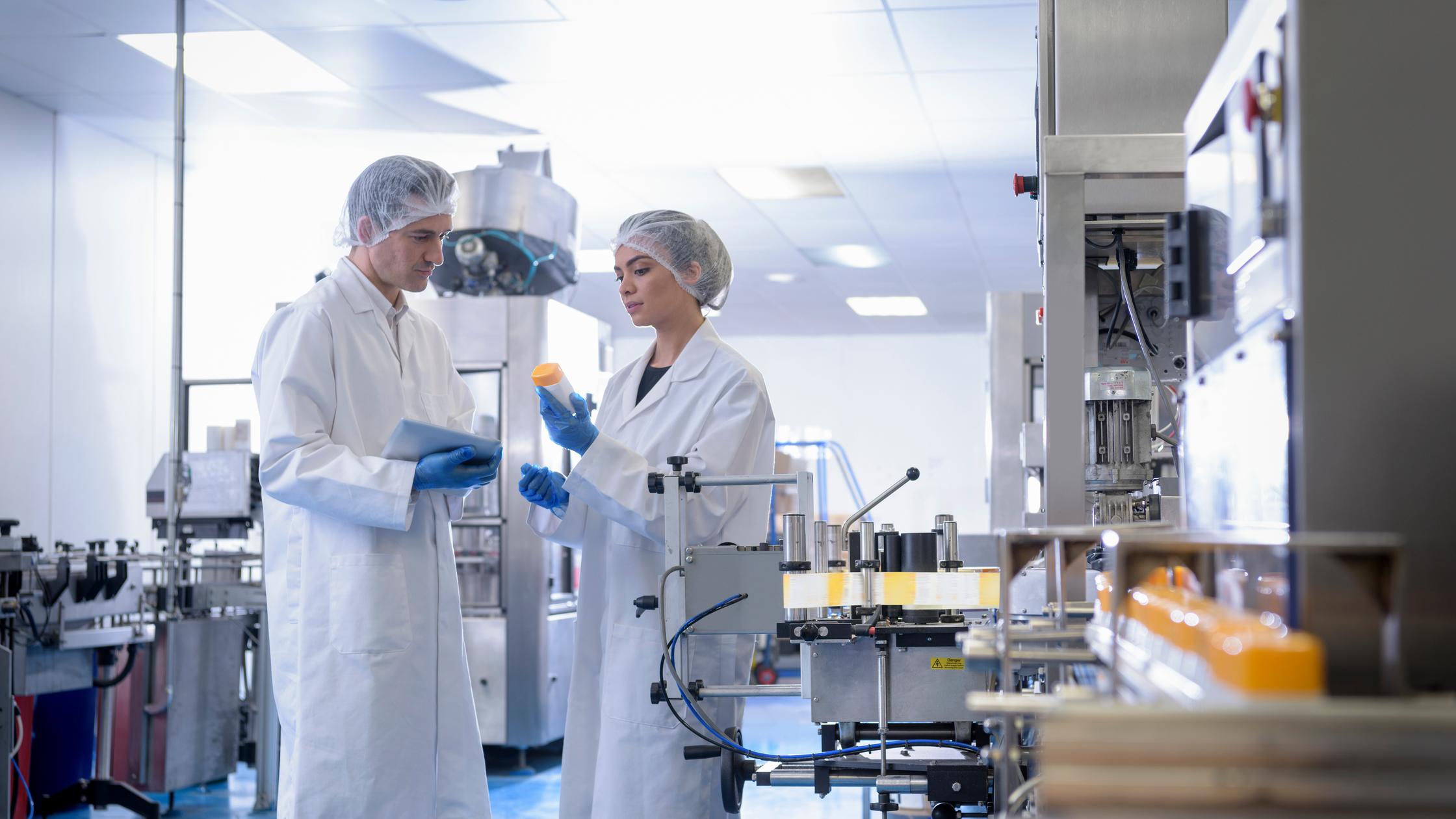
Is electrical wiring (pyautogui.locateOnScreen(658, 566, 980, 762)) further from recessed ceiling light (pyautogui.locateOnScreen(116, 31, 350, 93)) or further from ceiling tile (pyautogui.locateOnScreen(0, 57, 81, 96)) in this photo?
ceiling tile (pyautogui.locateOnScreen(0, 57, 81, 96))

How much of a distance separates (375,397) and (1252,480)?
150cm

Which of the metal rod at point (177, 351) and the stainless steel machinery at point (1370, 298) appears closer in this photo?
the stainless steel machinery at point (1370, 298)

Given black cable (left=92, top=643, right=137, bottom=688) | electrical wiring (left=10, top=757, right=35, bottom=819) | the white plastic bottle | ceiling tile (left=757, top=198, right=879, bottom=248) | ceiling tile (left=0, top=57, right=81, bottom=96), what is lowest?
electrical wiring (left=10, top=757, right=35, bottom=819)

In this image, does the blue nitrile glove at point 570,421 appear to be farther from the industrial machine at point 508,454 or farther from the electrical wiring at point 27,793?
the industrial machine at point 508,454

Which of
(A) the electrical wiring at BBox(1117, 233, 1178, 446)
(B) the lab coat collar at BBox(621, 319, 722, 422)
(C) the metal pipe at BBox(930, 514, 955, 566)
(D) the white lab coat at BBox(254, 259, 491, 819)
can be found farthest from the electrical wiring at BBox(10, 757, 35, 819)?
(A) the electrical wiring at BBox(1117, 233, 1178, 446)

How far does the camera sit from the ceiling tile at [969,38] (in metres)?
3.63

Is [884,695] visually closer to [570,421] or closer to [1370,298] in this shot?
[570,421]

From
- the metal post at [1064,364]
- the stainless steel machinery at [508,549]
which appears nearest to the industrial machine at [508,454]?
the stainless steel machinery at [508,549]

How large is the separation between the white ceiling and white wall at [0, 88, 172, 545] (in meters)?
0.18

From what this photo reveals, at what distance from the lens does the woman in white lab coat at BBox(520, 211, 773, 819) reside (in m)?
2.05

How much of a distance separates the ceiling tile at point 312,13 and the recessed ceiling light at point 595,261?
3.07m

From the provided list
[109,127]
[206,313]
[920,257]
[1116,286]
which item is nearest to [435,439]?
[1116,286]

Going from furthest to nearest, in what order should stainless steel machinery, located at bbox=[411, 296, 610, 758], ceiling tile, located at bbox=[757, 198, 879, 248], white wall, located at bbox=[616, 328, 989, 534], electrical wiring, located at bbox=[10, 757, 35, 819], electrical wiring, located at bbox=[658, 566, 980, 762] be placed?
white wall, located at bbox=[616, 328, 989, 534], ceiling tile, located at bbox=[757, 198, 879, 248], stainless steel machinery, located at bbox=[411, 296, 610, 758], electrical wiring, located at bbox=[10, 757, 35, 819], electrical wiring, located at bbox=[658, 566, 980, 762]

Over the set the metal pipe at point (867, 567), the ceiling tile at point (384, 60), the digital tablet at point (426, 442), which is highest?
the ceiling tile at point (384, 60)
